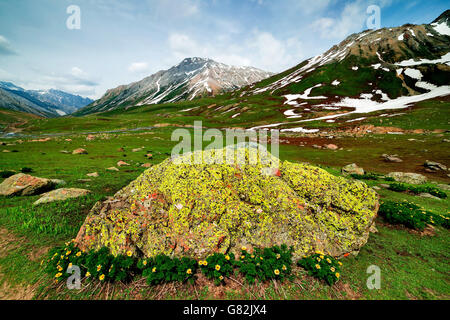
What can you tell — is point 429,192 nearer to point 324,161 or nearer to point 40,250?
point 324,161

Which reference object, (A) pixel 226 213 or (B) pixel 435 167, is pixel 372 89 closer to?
(B) pixel 435 167

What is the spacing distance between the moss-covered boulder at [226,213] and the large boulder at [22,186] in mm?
10180

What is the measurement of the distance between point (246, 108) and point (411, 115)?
108279 millimetres

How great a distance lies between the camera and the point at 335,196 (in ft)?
28.5

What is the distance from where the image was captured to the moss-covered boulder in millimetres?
6668

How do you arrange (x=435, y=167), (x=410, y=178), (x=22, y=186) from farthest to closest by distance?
(x=435, y=167) < (x=410, y=178) < (x=22, y=186)

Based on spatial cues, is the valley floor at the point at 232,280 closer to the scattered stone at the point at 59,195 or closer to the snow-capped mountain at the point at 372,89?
the scattered stone at the point at 59,195

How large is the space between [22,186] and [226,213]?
15.2m

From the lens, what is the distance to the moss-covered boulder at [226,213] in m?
6.67

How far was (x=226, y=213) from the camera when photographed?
746 centimetres

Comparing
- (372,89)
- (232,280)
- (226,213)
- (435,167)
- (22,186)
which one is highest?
(372,89)

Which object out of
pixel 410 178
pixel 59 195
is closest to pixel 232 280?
pixel 59 195

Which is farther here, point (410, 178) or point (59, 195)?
point (410, 178)
